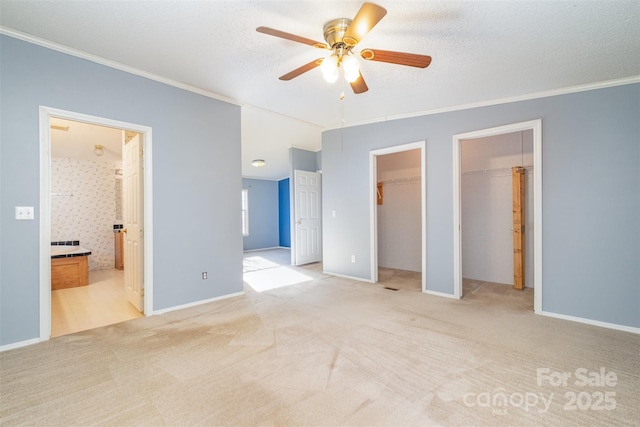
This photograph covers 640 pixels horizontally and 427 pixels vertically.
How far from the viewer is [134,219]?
341 centimetres

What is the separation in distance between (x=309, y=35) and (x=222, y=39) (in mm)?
732

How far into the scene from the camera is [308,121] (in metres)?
4.79

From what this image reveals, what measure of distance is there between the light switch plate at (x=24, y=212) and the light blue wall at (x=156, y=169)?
0.04 m

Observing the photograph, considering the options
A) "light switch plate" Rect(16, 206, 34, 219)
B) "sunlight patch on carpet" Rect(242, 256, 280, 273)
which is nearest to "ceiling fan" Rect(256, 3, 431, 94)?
"light switch plate" Rect(16, 206, 34, 219)

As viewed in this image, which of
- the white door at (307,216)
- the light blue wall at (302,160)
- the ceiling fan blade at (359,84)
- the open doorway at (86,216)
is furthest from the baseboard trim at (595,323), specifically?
the open doorway at (86,216)

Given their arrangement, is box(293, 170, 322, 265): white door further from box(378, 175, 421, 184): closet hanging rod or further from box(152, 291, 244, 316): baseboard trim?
box(152, 291, 244, 316): baseboard trim

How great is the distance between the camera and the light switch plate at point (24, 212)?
2.43 metres

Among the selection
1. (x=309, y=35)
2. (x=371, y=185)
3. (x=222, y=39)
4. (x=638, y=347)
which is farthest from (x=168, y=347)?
(x=638, y=347)

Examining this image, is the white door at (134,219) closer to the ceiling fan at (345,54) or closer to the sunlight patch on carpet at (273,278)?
the sunlight patch on carpet at (273,278)

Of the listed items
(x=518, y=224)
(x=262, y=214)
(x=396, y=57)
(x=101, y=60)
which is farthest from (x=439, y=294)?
(x=262, y=214)

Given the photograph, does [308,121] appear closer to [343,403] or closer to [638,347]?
[343,403]

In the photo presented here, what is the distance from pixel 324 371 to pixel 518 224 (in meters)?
3.63

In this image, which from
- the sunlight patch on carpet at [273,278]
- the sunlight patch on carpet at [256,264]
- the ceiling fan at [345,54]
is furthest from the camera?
the sunlight patch on carpet at [256,264]

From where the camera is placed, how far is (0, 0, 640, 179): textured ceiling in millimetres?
2027
